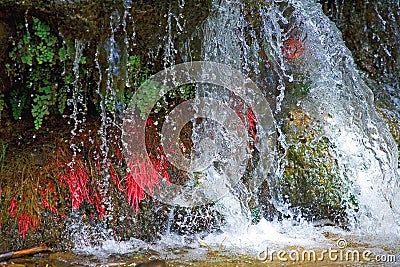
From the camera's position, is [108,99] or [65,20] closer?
[65,20]

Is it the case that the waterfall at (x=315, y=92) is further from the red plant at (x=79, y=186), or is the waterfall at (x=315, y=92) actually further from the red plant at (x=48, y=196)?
the red plant at (x=48, y=196)

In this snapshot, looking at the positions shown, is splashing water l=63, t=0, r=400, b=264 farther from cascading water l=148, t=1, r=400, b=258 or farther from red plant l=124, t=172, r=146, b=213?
Result: red plant l=124, t=172, r=146, b=213

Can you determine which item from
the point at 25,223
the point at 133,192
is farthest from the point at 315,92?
the point at 25,223

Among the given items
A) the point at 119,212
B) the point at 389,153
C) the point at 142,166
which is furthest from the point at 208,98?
the point at 389,153

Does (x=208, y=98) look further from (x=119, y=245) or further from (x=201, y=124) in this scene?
(x=119, y=245)

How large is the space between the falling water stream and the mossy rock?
4 cm

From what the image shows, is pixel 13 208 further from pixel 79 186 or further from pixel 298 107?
pixel 298 107

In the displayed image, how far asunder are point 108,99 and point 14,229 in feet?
4.73

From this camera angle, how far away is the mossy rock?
5570mm

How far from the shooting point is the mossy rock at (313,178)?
5.57 meters

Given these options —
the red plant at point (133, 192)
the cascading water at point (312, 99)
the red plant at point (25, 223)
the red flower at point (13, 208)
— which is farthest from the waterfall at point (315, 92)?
the red flower at point (13, 208)

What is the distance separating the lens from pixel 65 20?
4281 millimetres

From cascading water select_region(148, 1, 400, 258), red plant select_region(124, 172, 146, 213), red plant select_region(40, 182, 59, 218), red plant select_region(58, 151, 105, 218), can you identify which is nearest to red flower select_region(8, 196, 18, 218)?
red plant select_region(40, 182, 59, 218)

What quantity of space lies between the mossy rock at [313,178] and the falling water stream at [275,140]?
4 cm
